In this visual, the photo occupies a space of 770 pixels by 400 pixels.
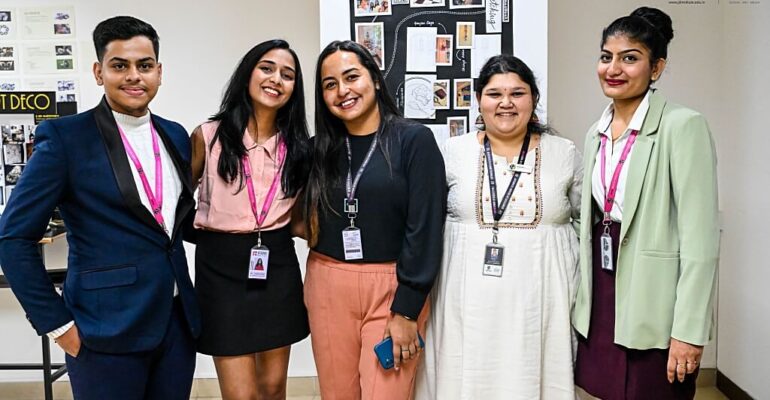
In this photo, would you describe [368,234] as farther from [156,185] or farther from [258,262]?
[156,185]

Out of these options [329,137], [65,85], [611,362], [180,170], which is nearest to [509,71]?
[329,137]

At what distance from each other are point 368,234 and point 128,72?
89 cm

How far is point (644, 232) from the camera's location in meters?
1.84

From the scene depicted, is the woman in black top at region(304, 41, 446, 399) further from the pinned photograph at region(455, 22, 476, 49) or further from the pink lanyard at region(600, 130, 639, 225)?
the pinned photograph at region(455, 22, 476, 49)

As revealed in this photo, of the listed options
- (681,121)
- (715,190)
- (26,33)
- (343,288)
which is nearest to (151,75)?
(343,288)

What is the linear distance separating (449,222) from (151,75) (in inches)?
43.2

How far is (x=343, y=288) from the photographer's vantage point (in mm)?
2053

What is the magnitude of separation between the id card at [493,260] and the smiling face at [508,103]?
395 millimetres

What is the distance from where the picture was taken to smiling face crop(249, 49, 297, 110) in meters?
2.14

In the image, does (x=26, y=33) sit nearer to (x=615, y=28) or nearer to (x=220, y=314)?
(x=220, y=314)

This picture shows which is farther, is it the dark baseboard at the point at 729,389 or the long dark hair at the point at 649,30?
the dark baseboard at the point at 729,389

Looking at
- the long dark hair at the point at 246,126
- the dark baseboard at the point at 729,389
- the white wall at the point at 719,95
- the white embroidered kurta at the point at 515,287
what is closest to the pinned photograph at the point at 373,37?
the long dark hair at the point at 246,126

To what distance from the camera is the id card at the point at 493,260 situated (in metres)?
2.07

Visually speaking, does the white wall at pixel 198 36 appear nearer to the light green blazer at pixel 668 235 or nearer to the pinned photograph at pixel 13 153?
the pinned photograph at pixel 13 153
